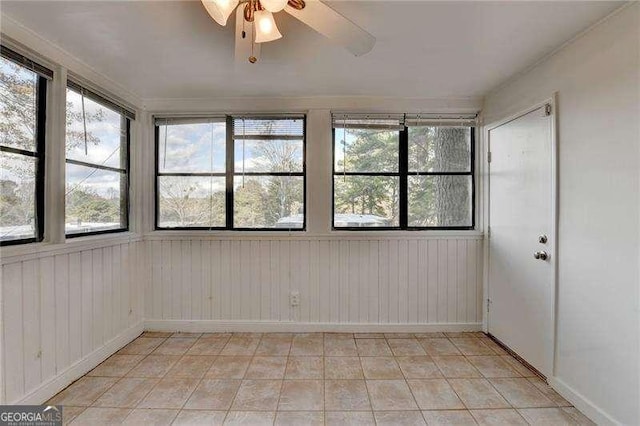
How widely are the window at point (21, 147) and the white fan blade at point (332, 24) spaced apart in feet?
5.71

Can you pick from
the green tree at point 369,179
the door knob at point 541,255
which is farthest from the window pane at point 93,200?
the door knob at point 541,255

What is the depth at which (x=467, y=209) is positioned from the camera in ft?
10.5

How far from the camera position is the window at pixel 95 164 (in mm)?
2305

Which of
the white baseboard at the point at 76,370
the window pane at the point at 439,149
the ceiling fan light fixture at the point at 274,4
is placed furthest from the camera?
the window pane at the point at 439,149

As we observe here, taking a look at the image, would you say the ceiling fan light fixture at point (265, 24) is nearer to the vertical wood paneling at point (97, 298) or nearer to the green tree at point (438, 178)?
the green tree at point (438, 178)

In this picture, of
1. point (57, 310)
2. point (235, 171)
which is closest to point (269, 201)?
point (235, 171)

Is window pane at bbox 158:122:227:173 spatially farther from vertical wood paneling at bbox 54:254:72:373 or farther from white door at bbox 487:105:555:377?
white door at bbox 487:105:555:377

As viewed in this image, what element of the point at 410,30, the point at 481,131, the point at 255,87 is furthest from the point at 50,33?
the point at 481,131

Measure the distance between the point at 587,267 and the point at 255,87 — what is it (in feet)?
9.10

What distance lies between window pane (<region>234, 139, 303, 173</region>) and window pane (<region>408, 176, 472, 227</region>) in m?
1.18

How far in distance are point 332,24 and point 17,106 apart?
196 cm

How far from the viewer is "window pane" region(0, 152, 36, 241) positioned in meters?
1.82

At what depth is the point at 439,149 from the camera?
3166mm

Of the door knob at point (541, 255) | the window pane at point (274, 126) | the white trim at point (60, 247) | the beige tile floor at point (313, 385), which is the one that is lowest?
the beige tile floor at point (313, 385)
